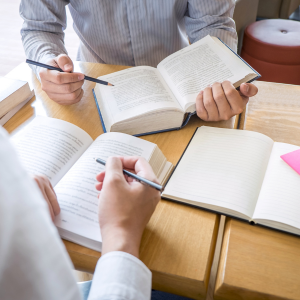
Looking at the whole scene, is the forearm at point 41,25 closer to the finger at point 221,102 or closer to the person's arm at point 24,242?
the finger at point 221,102

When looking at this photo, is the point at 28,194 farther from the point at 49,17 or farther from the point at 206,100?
the point at 49,17

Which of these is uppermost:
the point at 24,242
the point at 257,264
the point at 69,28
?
the point at 24,242

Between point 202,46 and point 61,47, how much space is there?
515mm

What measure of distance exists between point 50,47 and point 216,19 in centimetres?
58

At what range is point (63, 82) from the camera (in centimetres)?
78

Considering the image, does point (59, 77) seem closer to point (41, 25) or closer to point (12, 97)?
point (12, 97)

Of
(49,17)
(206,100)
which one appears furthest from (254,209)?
(49,17)

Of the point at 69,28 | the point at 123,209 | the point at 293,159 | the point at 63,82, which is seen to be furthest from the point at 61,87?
the point at 69,28

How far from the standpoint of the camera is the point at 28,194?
0.17m

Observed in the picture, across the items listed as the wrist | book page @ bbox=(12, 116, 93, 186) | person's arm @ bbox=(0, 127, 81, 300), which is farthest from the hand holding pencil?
person's arm @ bbox=(0, 127, 81, 300)

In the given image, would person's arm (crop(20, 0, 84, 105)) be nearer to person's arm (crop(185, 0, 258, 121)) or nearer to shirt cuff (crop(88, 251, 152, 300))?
person's arm (crop(185, 0, 258, 121))

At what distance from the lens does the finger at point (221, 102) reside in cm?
70

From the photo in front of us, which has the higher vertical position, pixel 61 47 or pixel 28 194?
pixel 28 194

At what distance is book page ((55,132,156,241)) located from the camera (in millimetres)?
481
